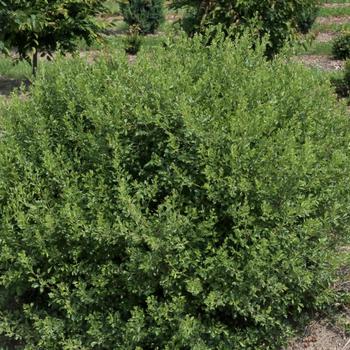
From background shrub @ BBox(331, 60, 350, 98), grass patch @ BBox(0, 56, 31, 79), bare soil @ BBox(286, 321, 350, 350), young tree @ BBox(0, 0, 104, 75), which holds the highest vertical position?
young tree @ BBox(0, 0, 104, 75)

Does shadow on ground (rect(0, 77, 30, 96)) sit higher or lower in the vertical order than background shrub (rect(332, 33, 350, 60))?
lower

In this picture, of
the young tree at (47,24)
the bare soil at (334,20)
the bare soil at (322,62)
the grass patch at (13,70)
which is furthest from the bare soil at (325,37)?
the young tree at (47,24)

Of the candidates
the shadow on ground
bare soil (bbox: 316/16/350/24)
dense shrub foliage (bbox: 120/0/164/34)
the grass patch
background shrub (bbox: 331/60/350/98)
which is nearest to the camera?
background shrub (bbox: 331/60/350/98)

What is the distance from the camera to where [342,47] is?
10531 millimetres

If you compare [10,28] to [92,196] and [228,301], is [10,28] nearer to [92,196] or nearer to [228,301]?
[92,196]

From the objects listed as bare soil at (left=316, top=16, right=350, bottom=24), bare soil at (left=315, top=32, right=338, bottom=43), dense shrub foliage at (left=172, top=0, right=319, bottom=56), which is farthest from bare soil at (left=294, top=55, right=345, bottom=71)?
bare soil at (left=316, top=16, right=350, bottom=24)

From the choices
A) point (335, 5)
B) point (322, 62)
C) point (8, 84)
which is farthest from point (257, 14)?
point (335, 5)

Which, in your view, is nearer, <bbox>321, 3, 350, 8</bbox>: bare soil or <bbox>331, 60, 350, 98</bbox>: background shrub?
<bbox>331, 60, 350, 98</bbox>: background shrub

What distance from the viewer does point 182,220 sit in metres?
2.63

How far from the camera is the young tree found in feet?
23.5

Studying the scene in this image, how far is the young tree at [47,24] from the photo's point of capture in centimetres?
715

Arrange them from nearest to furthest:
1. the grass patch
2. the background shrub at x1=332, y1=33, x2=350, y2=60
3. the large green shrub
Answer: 1. the large green shrub
2. the grass patch
3. the background shrub at x1=332, y1=33, x2=350, y2=60

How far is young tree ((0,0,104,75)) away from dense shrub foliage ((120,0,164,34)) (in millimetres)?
6254

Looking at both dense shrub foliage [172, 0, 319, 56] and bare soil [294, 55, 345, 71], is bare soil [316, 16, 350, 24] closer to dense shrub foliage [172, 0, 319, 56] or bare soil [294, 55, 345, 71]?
bare soil [294, 55, 345, 71]
